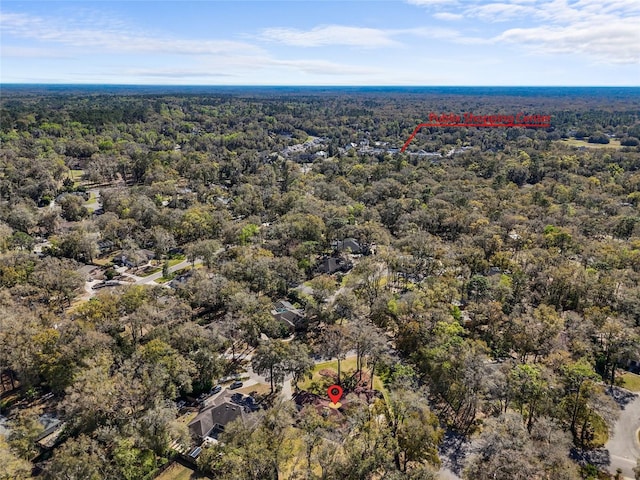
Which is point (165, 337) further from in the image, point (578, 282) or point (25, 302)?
point (578, 282)

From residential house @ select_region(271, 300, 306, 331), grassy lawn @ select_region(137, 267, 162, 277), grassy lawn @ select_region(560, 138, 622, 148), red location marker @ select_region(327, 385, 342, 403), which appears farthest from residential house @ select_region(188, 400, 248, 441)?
grassy lawn @ select_region(560, 138, 622, 148)

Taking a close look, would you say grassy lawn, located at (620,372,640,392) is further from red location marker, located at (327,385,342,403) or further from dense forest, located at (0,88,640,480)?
red location marker, located at (327,385,342,403)

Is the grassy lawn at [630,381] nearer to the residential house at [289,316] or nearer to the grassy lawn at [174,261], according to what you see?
the residential house at [289,316]

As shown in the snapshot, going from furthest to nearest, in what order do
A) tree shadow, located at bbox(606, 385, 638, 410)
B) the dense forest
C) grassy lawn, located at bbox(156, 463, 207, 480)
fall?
tree shadow, located at bbox(606, 385, 638, 410)
grassy lawn, located at bbox(156, 463, 207, 480)
the dense forest

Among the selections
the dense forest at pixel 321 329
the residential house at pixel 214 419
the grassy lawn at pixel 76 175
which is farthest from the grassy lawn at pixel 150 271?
the grassy lawn at pixel 76 175

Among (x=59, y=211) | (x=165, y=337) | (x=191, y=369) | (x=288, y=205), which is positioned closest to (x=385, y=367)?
(x=191, y=369)

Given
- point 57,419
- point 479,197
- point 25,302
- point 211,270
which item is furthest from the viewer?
point 479,197

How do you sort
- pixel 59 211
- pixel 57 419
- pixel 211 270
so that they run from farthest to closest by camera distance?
pixel 59 211 → pixel 211 270 → pixel 57 419
